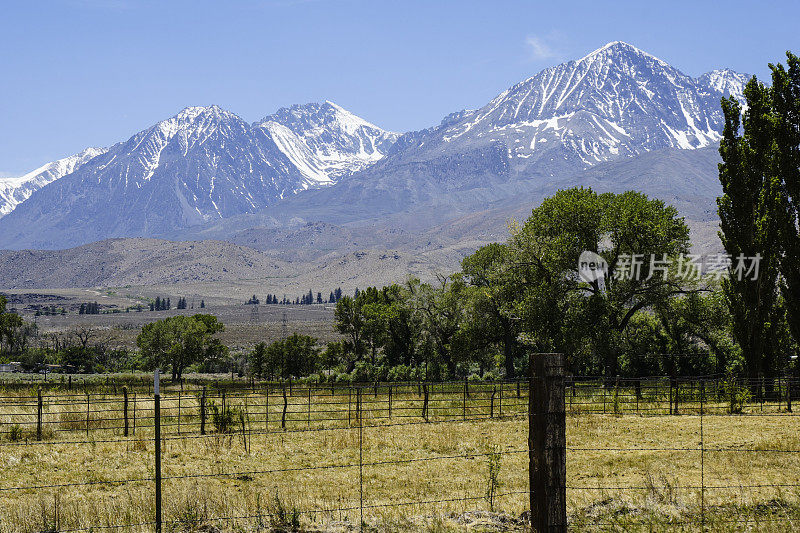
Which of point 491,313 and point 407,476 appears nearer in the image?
point 407,476

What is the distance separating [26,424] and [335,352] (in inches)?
2631

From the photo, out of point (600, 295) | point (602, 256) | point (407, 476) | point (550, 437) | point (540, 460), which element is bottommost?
point (407, 476)

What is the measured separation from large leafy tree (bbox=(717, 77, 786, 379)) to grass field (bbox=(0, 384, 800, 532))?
5.97 meters

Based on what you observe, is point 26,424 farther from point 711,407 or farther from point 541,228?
point 541,228

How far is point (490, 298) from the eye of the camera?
2251 inches

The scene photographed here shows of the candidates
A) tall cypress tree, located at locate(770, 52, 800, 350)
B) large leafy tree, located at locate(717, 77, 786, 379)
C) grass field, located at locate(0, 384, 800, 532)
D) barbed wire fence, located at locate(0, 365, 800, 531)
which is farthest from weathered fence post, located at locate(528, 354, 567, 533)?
large leafy tree, located at locate(717, 77, 786, 379)

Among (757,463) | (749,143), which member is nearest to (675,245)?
(749,143)

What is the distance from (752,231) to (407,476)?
24060 mm

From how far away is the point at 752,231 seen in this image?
3281cm

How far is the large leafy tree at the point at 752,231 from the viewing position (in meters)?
32.2

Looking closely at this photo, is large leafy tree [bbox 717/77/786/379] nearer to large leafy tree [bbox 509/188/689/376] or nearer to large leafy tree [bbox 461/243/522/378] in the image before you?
large leafy tree [bbox 509/188/689/376]

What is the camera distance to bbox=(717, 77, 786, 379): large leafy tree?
105 feet

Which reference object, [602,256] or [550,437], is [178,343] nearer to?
[602,256]

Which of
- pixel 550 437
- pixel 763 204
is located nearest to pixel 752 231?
pixel 763 204
